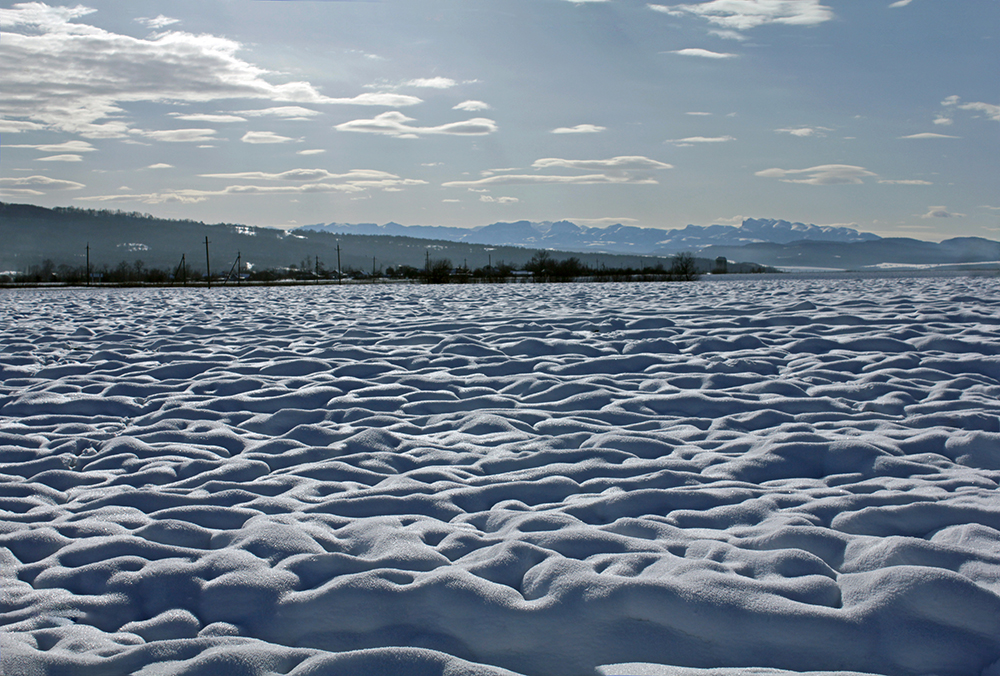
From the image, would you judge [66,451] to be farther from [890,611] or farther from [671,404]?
[890,611]

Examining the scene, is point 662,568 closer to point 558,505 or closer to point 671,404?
point 558,505

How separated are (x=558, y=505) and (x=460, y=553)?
2.48ft

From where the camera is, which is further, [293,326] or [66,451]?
[293,326]

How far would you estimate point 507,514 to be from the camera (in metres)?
3.55

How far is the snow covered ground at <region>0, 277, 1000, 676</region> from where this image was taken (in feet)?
7.91

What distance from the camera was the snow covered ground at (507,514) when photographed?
2.41 metres

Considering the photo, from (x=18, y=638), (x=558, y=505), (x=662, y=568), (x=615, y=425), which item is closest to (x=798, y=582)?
(x=662, y=568)

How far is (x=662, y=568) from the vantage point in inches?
113

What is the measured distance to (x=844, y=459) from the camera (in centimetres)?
429

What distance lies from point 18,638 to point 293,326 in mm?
9211

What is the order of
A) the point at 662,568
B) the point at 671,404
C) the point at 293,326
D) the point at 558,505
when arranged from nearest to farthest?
the point at 662,568, the point at 558,505, the point at 671,404, the point at 293,326

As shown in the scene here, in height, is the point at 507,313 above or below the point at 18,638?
above

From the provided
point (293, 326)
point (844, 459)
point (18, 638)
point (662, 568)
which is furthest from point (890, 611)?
point (293, 326)

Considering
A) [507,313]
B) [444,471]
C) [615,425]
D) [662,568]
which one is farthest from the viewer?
[507,313]
